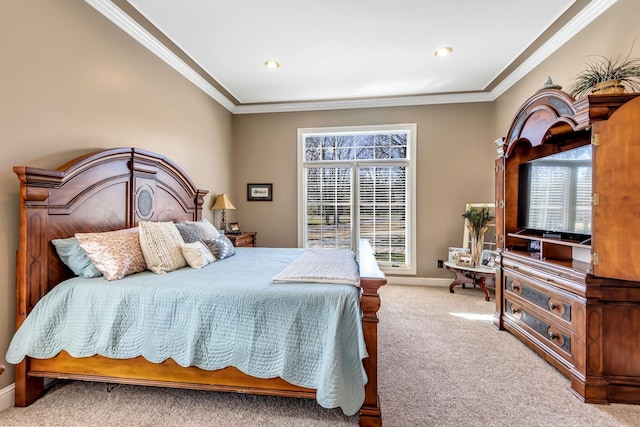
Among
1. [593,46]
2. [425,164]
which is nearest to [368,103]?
[425,164]

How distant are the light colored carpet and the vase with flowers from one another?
167 cm

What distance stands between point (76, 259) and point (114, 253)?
0.70 feet

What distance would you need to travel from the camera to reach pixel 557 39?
2.77 m

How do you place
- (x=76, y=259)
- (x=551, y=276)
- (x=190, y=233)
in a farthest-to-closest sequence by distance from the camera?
(x=190, y=233)
(x=551, y=276)
(x=76, y=259)

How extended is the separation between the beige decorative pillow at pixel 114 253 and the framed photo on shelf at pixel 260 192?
103 inches

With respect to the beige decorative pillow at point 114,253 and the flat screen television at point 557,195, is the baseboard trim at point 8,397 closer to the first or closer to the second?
the beige decorative pillow at point 114,253

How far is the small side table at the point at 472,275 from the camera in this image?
3.71 meters

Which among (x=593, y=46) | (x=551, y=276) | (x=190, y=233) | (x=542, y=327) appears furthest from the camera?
(x=190, y=233)

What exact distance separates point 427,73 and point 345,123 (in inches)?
55.2

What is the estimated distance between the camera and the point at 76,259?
1903mm

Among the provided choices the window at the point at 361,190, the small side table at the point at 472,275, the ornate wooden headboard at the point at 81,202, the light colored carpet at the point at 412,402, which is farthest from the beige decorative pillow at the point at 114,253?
the small side table at the point at 472,275

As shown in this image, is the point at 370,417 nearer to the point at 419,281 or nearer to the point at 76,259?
the point at 76,259

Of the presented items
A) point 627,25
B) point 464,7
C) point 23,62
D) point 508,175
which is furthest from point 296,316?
point 627,25

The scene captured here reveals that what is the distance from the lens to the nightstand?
3838 millimetres
